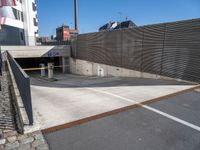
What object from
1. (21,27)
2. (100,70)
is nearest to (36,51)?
(100,70)

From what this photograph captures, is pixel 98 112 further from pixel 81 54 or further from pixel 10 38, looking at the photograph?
pixel 10 38

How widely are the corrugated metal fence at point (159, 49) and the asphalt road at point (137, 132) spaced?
145 inches

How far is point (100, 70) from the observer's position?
15070 mm

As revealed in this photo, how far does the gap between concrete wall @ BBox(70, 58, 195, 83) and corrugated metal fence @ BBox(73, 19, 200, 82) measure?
0.93 feet

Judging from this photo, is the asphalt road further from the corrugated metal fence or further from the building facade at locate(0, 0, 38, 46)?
the building facade at locate(0, 0, 38, 46)

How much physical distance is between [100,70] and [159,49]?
724 centimetres

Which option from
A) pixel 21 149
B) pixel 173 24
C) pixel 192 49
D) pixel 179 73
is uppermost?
pixel 173 24

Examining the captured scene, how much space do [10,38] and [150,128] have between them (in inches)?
1011

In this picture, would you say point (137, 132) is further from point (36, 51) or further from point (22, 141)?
point (36, 51)

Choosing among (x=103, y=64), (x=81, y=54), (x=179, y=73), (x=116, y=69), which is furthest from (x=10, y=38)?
(x=179, y=73)

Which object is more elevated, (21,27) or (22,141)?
(21,27)

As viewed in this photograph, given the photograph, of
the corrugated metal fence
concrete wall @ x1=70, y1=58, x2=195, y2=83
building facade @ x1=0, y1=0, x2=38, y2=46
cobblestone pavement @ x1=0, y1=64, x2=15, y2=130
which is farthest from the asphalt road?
building facade @ x1=0, y1=0, x2=38, y2=46

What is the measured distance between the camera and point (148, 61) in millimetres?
9305

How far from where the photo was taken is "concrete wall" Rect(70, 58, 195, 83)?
33.6 feet
